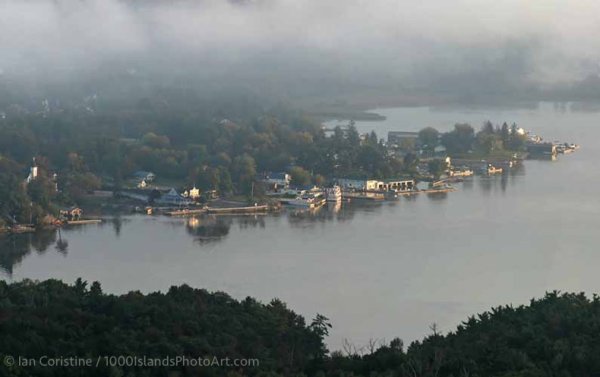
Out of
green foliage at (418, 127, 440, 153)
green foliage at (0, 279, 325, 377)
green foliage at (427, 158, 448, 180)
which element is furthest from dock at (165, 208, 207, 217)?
green foliage at (0, 279, 325, 377)

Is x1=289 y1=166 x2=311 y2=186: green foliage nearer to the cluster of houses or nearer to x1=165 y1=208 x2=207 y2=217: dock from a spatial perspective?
the cluster of houses

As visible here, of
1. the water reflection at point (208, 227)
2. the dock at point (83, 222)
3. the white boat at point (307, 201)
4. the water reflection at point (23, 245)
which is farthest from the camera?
Result: the white boat at point (307, 201)

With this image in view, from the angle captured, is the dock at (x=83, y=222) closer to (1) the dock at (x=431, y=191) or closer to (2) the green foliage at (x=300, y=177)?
(2) the green foliage at (x=300, y=177)

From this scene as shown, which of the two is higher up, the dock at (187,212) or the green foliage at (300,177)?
the green foliage at (300,177)

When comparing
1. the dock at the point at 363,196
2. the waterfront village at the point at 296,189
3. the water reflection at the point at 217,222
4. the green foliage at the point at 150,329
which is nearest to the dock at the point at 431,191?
the waterfront village at the point at 296,189

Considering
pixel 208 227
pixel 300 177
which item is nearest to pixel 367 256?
pixel 208 227

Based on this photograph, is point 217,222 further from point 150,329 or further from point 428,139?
point 150,329
